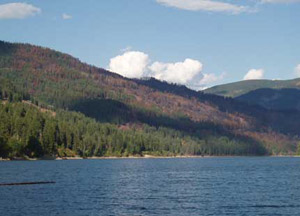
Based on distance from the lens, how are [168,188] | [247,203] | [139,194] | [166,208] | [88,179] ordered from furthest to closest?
[88,179], [168,188], [139,194], [247,203], [166,208]

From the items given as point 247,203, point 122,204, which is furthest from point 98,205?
point 247,203

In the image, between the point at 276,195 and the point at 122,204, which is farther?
the point at 276,195

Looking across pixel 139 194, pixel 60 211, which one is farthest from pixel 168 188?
pixel 60 211

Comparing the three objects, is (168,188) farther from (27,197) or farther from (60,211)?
(60,211)

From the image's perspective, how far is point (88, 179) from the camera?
5994 inches

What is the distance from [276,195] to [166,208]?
Answer: 107 feet

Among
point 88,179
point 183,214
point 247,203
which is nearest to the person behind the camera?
point 183,214

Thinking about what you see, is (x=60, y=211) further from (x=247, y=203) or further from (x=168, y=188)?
(x=168, y=188)

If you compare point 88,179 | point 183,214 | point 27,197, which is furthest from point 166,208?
point 88,179

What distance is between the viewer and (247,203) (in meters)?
102

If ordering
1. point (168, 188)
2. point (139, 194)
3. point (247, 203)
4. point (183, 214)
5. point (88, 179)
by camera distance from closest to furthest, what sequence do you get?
point (183, 214) → point (247, 203) → point (139, 194) → point (168, 188) → point (88, 179)

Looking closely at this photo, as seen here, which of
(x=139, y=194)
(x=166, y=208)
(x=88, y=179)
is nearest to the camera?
(x=166, y=208)

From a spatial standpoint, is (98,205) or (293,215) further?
(98,205)

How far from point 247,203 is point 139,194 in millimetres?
24475
